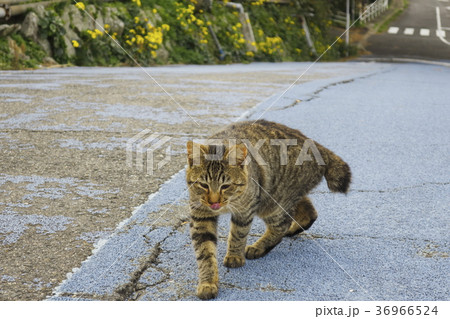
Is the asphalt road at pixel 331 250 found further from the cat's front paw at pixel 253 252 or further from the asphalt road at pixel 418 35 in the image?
the asphalt road at pixel 418 35

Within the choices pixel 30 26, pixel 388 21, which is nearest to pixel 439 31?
pixel 388 21

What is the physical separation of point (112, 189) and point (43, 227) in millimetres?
Answer: 912

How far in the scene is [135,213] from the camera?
150 inches

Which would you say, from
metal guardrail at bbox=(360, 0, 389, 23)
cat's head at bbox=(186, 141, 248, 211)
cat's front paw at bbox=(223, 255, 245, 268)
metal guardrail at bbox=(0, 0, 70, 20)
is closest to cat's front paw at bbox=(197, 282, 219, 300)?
cat's front paw at bbox=(223, 255, 245, 268)

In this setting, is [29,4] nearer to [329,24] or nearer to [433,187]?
[433,187]

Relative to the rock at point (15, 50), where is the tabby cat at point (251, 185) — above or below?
above

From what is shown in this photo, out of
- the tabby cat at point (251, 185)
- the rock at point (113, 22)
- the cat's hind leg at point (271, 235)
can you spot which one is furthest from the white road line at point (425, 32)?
the cat's hind leg at point (271, 235)

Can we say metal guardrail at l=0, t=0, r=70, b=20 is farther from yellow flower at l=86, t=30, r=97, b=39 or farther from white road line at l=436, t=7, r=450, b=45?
white road line at l=436, t=7, r=450, b=45

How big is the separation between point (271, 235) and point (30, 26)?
44.2 ft

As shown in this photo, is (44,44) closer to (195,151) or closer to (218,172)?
(195,151)

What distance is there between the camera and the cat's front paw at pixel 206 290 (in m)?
2.66

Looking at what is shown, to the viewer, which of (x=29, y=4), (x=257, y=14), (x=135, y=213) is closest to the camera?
(x=135, y=213)

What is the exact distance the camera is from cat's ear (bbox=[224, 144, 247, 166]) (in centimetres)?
321

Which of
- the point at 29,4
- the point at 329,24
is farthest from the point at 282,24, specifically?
the point at 29,4
